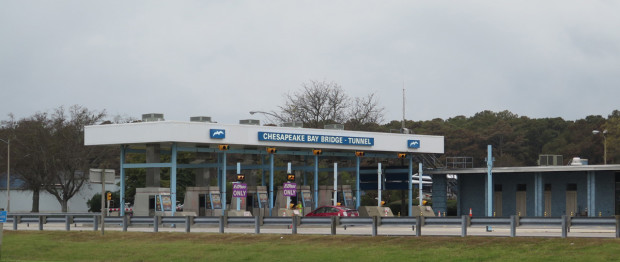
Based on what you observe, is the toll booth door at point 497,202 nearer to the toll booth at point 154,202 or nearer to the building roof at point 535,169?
the building roof at point 535,169

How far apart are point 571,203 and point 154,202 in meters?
26.0

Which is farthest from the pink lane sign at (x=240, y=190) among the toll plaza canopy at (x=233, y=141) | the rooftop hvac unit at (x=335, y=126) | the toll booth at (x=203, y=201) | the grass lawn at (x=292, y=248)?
the grass lawn at (x=292, y=248)

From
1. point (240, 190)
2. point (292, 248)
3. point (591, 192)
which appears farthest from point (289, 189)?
point (292, 248)

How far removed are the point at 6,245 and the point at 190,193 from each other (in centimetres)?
2012

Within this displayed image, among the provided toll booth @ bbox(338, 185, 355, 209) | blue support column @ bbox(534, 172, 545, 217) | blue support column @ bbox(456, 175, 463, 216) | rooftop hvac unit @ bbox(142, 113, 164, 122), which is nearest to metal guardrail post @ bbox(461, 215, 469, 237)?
rooftop hvac unit @ bbox(142, 113, 164, 122)

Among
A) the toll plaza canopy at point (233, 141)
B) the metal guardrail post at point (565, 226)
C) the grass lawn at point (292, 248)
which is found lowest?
the grass lawn at point (292, 248)

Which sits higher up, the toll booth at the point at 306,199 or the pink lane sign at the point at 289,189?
the pink lane sign at the point at 289,189

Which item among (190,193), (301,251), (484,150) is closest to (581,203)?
(190,193)

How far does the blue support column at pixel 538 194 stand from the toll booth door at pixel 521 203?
189cm

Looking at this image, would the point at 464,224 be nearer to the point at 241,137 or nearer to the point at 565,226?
the point at 565,226

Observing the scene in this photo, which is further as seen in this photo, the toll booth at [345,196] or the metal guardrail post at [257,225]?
the toll booth at [345,196]

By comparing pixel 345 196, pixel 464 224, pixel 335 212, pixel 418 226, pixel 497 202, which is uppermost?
pixel 345 196

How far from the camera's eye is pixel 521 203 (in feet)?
206

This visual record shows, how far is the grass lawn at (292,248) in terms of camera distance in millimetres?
24766
